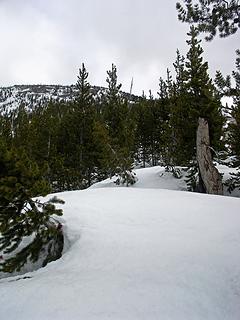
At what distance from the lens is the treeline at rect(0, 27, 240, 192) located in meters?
18.2

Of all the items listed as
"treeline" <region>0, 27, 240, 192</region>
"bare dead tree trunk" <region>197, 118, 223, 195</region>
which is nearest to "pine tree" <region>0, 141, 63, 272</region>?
"treeline" <region>0, 27, 240, 192</region>

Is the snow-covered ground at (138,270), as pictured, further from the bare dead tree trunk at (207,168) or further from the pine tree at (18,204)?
the bare dead tree trunk at (207,168)

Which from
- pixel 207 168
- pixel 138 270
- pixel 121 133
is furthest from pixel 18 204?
pixel 121 133

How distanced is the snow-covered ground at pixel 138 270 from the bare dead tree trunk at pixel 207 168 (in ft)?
19.8

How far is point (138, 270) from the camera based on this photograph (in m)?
6.21

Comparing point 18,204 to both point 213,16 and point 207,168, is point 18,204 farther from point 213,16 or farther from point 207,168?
point 207,168

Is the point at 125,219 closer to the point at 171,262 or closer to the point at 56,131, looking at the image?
the point at 171,262

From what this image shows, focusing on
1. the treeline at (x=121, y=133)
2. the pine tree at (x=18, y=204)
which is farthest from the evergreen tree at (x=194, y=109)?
the pine tree at (x=18, y=204)

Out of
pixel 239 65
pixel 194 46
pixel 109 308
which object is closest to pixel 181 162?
pixel 194 46

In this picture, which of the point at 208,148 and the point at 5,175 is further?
the point at 208,148

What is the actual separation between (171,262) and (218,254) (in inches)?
39.4

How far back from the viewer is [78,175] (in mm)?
25172

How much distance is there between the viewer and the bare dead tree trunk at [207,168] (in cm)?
1614

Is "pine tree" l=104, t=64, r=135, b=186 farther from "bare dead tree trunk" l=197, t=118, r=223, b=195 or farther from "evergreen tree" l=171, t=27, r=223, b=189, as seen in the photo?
"bare dead tree trunk" l=197, t=118, r=223, b=195
